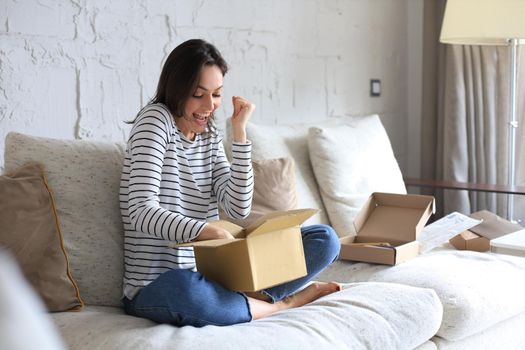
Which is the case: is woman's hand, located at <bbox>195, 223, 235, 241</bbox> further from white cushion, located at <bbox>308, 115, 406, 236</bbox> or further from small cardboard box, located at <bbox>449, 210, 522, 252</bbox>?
small cardboard box, located at <bbox>449, 210, 522, 252</bbox>

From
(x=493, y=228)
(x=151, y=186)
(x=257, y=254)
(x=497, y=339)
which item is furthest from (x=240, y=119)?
(x=493, y=228)

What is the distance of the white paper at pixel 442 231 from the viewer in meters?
2.68

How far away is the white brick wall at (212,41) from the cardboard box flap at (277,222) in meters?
0.93

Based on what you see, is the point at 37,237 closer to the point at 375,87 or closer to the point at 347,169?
the point at 347,169

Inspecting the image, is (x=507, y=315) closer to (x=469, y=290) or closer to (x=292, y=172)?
(x=469, y=290)

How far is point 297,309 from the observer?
195 centimetres

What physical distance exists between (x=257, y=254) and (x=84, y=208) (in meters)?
0.49

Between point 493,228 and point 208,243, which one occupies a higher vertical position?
point 208,243

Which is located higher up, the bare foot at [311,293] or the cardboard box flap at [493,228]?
the bare foot at [311,293]

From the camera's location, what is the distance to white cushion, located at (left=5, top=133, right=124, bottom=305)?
2006 mm

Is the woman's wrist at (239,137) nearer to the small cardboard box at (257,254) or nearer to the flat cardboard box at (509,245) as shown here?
the small cardboard box at (257,254)

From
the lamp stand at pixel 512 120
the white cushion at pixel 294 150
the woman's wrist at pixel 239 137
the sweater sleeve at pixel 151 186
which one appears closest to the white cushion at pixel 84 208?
the sweater sleeve at pixel 151 186

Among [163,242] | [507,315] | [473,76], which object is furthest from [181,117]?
[473,76]

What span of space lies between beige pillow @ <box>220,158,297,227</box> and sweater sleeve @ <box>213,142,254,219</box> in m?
0.29
